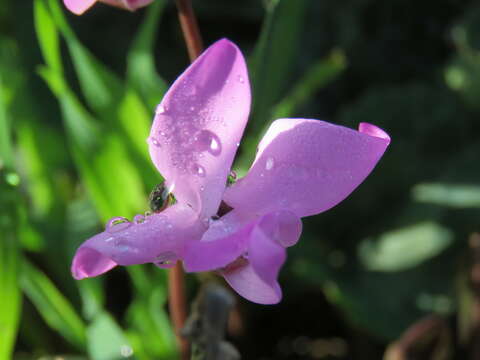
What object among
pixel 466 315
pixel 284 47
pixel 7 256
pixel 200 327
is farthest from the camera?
pixel 466 315

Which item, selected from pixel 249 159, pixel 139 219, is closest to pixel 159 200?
pixel 139 219

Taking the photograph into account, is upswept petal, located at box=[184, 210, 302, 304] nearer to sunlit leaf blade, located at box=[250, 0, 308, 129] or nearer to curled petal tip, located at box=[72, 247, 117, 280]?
curled petal tip, located at box=[72, 247, 117, 280]

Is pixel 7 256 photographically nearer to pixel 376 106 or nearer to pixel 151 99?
pixel 151 99

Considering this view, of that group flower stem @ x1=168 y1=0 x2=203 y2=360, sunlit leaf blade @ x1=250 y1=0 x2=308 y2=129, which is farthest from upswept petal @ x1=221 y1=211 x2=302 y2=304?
sunlit leaf blade @ x1=250 y1=0 x2=308 y2=129

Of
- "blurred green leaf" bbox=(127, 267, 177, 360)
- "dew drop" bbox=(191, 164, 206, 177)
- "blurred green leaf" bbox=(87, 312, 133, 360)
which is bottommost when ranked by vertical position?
"blurred green leaf" bbox=(127, 267, 177, 360)

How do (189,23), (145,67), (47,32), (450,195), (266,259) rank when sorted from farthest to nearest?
(450,195) → (145,67) → (47,32) → (189,23) → (266,259)

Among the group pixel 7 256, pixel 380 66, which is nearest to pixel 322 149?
pixel 7 256

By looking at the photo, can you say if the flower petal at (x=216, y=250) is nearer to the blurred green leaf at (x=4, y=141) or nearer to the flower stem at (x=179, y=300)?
the flower stem at (x=179, y=300)

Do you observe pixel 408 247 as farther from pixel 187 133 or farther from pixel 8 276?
pixel 187 133
